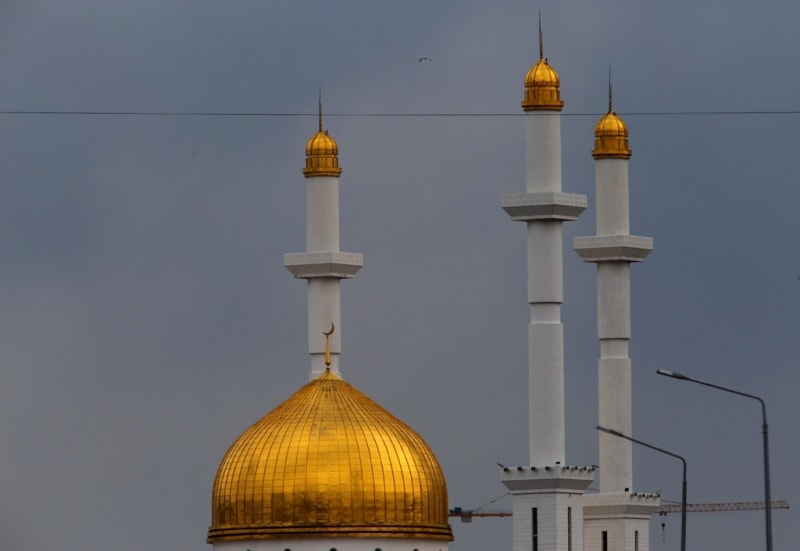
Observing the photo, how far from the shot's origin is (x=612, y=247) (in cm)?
7281

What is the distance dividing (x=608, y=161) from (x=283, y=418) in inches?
418

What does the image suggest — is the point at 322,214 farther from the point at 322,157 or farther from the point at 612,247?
the point at 612,247

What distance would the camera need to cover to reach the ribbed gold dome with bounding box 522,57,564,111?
228 feet

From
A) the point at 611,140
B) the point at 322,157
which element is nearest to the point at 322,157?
the point at 322,157

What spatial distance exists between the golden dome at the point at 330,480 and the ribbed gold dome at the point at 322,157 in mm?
6309

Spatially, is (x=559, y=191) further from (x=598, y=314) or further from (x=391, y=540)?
(x=391, y=540)

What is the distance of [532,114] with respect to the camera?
69.6 m

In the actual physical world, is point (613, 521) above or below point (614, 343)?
below

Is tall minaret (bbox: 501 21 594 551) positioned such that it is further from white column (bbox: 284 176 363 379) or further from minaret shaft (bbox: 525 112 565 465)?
white column (bbox: 284 176 363 379)

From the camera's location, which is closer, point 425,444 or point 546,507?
point 546,507

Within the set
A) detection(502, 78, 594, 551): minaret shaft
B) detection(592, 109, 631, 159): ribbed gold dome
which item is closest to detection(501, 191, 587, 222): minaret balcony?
detection(502, 78, 594, 551): minaret shaft

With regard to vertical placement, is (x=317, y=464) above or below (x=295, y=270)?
below

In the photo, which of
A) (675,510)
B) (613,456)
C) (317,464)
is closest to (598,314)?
(613,456)

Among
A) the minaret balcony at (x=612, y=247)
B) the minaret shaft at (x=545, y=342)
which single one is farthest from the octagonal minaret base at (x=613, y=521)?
the minaret balcony at (x=612, y=247)
